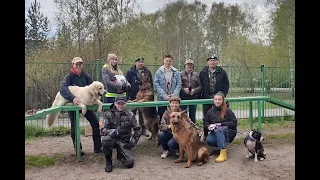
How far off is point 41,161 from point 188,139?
2.16m

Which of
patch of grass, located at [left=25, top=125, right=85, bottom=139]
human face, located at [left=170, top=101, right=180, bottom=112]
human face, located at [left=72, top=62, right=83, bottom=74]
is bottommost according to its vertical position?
patch of grass, located at [left=25, top=125, right=85, bottom=139]

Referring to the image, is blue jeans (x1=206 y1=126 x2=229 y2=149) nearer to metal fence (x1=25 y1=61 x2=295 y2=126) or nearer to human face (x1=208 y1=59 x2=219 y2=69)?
human face (x1=208 y1=59 x2=219 y2=69)

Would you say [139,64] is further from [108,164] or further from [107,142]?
[108,164]

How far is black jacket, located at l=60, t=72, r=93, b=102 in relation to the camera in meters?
4.86

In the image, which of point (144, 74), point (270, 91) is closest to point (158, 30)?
point (270, 91)

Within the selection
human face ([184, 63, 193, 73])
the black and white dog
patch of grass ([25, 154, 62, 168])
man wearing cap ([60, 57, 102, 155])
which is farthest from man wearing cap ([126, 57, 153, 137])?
the black and white dog

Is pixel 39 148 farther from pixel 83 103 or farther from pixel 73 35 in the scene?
pixel 73 35

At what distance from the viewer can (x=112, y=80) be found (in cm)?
533

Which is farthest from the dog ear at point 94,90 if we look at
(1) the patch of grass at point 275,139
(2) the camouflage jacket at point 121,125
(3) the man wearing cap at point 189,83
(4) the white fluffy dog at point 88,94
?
(1) the patch of grass at point 275,139

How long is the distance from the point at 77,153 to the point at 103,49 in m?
5.66

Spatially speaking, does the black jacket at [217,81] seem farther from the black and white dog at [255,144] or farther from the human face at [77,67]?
the human face at [77,67]

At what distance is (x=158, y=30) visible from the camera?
22.1 meters

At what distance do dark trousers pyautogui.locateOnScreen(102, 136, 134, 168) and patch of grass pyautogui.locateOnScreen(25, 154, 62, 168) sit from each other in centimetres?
91

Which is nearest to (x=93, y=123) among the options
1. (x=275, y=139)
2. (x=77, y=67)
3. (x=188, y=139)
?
(x=77, y=67)
